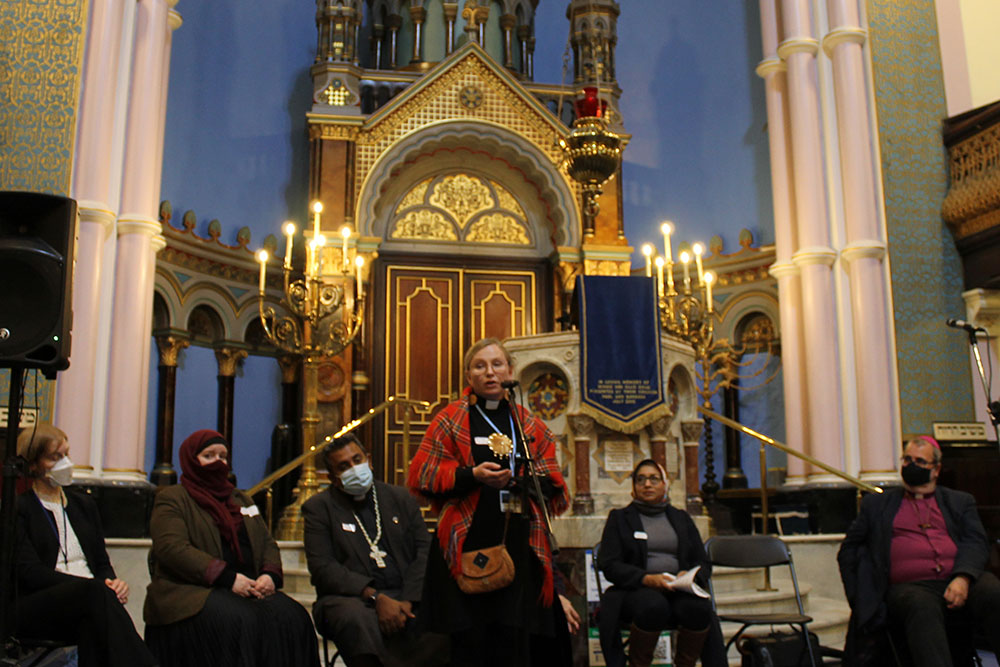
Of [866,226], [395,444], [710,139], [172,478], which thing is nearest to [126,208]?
[172,478]

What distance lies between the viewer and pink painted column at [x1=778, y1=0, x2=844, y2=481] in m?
7.45

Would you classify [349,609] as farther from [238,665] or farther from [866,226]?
[866,226]

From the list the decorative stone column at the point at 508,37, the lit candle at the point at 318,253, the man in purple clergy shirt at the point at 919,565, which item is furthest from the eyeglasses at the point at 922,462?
the decorative stone column at the point at 508,37

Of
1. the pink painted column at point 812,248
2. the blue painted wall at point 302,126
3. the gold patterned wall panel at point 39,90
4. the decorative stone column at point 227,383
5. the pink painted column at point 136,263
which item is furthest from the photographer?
the blue painted wall at point 302,126

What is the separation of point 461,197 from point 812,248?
387cm

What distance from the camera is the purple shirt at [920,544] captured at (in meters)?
4.22

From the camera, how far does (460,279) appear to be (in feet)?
32.7

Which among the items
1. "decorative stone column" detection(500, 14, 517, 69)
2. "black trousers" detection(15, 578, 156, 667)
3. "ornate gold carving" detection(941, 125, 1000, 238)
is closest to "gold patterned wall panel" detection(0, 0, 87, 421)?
"black trousers" detection(15, 578, 156, 667)

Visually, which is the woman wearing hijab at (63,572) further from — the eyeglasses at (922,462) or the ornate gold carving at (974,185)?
the ornate gold carving at (974,185)

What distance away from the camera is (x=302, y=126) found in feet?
33.9

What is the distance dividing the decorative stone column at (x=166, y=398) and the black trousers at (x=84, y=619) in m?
5.37

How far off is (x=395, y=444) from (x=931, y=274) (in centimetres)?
500

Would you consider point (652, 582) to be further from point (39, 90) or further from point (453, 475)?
point (39, 90)

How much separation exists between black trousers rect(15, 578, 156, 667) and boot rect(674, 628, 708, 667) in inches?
85.7
